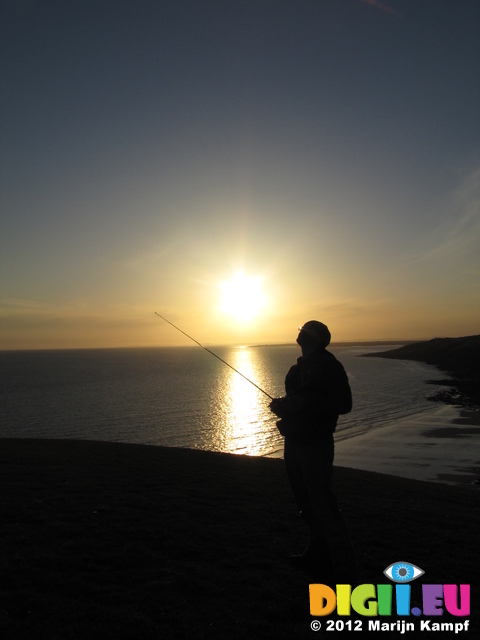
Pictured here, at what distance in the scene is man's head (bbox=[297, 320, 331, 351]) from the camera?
219 inches

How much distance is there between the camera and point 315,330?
5613 mm

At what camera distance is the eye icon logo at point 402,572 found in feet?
19.5

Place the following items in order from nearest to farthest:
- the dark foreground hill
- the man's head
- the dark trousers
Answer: the dark trousers, the man's head, the dark foreground hill

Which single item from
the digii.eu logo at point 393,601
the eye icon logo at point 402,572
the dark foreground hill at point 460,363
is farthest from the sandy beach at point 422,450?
the dark foreground hill at point 460,363

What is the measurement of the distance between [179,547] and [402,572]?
3.22 meters

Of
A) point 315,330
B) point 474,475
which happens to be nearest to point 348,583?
point 315,330

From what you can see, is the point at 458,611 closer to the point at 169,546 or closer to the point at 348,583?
the point at 348,583

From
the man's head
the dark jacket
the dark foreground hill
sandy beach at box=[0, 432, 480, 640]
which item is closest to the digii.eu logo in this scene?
sandy beach at box=[0, 432, 480, 640]

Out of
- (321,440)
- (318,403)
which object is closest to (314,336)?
(318,403)

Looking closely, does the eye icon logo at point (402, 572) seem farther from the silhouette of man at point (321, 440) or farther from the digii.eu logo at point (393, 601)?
the silhouette of man at point (321, 440)

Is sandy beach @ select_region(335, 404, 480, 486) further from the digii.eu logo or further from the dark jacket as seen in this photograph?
the dark jacket

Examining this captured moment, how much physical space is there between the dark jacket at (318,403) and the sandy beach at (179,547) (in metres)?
1.95

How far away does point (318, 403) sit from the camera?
513cm

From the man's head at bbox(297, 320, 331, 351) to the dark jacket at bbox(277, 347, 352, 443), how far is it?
1.16 ft
